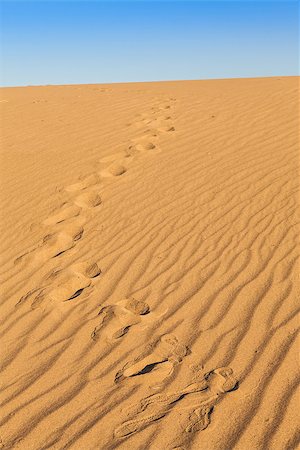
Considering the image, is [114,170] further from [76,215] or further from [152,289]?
[152,289]

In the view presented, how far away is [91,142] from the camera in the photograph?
7270 mm

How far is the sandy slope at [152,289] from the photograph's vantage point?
2.64 m

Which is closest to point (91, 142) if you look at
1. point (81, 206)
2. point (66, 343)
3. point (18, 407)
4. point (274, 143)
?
point (81, 206)

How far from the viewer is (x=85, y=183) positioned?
5.88 metres

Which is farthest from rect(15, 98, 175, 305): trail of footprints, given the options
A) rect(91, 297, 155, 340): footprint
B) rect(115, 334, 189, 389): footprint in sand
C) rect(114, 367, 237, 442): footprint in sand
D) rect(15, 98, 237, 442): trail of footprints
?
rect(114, 367, 237, 442): footprint in sand

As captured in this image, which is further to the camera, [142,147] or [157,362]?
[142,147]

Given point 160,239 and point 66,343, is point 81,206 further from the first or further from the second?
point 66,343

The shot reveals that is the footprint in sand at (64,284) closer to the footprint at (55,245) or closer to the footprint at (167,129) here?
the footprint at (55,245)

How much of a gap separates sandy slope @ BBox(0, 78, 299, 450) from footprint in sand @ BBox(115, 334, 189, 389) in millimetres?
10

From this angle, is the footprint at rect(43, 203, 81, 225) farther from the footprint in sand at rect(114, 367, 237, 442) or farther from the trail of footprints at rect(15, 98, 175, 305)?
the footprint in sand at rect(114, 367, 237, 442)

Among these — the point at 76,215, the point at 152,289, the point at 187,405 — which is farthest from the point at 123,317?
the point at 76,215

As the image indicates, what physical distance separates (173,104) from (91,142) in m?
2.89

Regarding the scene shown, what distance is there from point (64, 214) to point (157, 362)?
258cm

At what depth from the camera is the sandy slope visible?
8.65 ft
